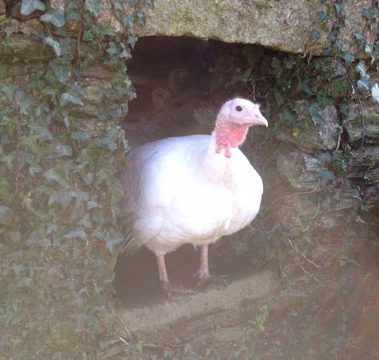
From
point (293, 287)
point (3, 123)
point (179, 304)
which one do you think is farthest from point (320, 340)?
point (3, 123)

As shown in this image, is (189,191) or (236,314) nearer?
(189,191)

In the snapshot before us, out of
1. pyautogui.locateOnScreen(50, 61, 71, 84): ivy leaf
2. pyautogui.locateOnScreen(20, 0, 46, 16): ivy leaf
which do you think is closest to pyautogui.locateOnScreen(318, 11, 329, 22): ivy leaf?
pyautogui.locateOnScreen(50, 61, 71, 84): ivy leaf

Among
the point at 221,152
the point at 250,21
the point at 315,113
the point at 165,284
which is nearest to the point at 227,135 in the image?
the point at 221,152

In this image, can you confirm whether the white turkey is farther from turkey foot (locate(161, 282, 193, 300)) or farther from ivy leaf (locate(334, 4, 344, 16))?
ivy leaf (locate(334, 4, 344, 16))

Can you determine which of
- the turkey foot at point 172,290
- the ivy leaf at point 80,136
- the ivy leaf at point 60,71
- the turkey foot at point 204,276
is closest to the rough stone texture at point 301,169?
the turkey foot at point 204,276

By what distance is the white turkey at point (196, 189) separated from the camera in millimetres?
3354

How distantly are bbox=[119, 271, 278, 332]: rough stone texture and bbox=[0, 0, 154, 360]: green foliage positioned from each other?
11.9 inches

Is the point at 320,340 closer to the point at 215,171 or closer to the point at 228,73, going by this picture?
the point at 215,171

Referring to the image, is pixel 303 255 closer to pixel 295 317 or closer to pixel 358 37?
pixel 295 317

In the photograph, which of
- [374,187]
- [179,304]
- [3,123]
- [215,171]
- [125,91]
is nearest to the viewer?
[3,123]

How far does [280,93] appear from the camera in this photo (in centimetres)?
386

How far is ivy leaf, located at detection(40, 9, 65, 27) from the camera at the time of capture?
2.66 m

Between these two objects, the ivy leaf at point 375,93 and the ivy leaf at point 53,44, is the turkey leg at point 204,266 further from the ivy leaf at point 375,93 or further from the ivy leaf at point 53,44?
the ivy leaf at point 53,44

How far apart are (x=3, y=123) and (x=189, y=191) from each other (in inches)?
46.3
